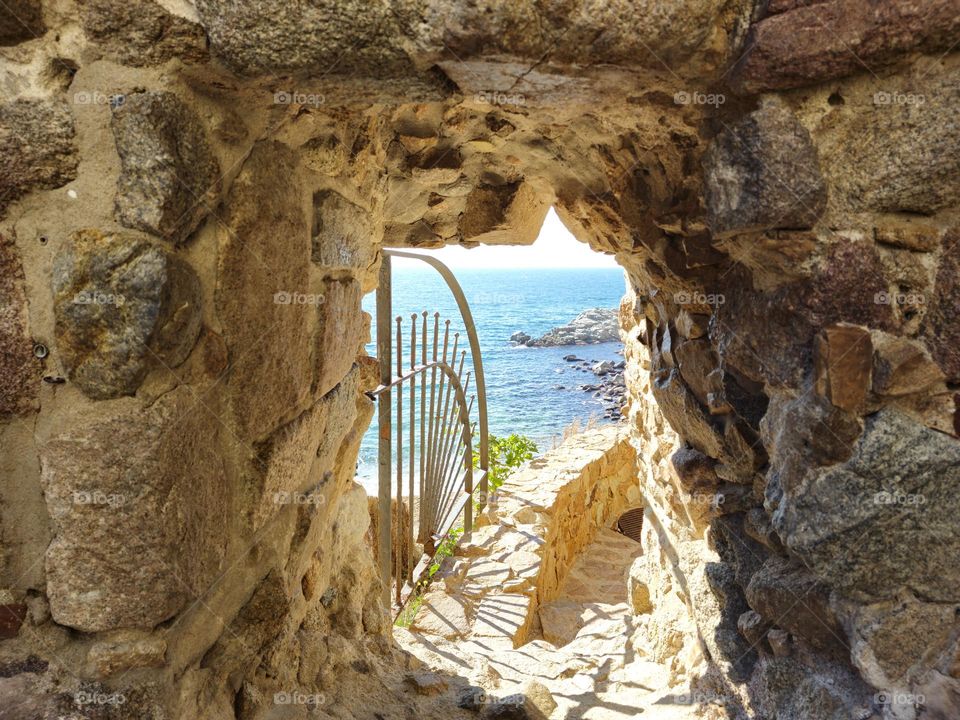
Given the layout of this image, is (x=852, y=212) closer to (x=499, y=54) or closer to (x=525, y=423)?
(x=499, y=54)

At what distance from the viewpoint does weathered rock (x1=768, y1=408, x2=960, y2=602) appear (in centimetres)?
107

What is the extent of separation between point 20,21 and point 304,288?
23.7 inches

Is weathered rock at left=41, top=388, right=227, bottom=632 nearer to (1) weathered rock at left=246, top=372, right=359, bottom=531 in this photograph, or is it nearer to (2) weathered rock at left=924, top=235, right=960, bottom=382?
(1) weathered rock at left=246, top=372, right=359, bottom=531

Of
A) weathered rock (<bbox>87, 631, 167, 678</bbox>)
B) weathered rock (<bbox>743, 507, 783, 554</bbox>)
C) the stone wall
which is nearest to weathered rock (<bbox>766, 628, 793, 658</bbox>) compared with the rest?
the stone wall

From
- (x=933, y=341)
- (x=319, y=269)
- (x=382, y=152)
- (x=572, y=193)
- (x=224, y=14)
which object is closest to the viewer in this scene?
(x=224, y=14)

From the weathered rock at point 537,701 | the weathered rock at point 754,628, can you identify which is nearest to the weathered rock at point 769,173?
the weathered rock at point 754,628

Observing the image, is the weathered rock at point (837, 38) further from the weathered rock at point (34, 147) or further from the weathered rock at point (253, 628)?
the weathered rock at point (253, 628)

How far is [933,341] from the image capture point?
3.48 feet

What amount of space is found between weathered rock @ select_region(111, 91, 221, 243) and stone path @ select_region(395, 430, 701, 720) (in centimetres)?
152

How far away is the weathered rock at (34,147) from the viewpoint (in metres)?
0.94

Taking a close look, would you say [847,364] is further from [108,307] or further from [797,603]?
[108,307]

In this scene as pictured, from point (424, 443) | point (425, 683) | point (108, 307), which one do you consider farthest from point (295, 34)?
point (424, 443)

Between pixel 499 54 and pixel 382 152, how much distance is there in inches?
27.0

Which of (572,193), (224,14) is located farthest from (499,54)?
(572,193)
